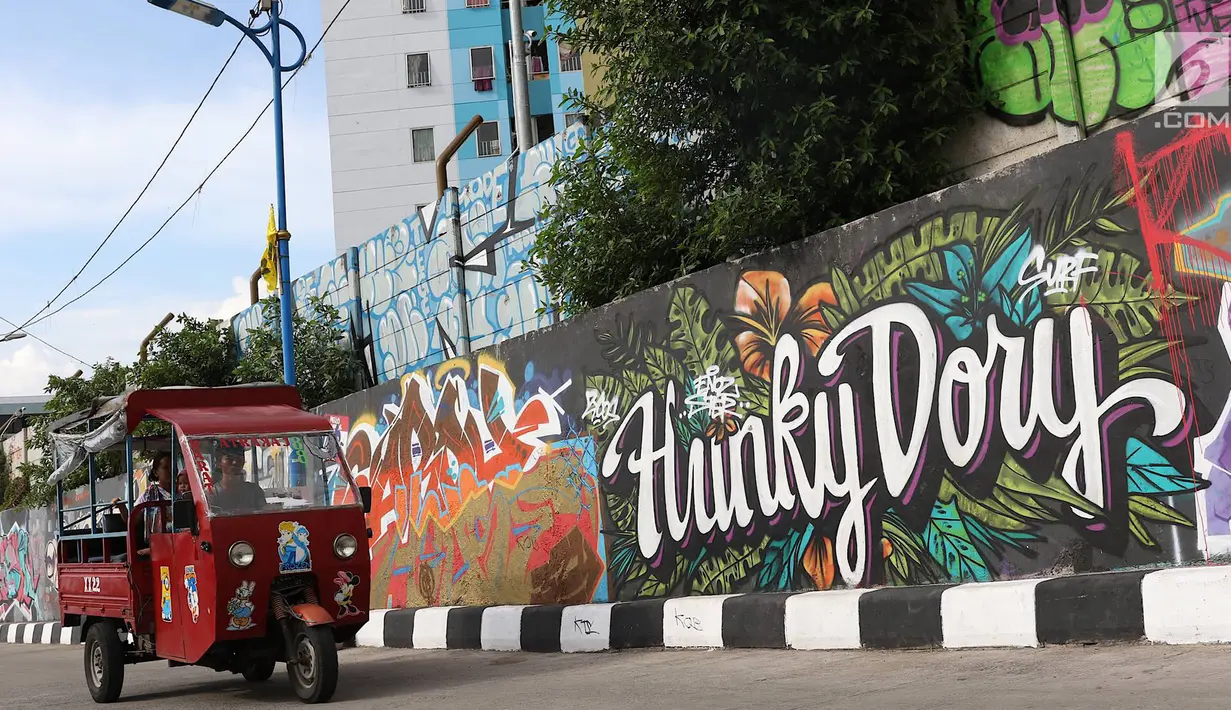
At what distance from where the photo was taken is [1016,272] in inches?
274

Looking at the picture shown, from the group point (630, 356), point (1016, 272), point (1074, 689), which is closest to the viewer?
point (1074, 689)

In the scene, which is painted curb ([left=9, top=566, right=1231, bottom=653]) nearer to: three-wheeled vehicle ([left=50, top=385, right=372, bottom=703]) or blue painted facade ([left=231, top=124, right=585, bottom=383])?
three-wheeled vehicle ([left=50, top=385, right=372, bottom=703])

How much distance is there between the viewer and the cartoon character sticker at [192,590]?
26.2 ft

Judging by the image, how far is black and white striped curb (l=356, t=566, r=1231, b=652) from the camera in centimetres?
581

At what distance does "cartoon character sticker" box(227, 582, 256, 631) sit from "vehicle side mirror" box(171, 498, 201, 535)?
520 millimetres

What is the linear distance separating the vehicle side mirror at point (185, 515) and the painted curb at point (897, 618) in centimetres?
326

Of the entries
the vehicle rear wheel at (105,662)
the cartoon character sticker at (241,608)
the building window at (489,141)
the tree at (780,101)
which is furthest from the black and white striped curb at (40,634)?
the building window at (489,141)

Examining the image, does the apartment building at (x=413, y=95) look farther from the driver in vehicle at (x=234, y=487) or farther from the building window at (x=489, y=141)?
the driver in vehicle at (x=234, y=487)

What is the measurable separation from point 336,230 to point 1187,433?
3360cm

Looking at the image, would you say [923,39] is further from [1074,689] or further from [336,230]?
[336,230]

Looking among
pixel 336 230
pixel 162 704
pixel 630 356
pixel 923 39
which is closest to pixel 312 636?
pixel 162 704

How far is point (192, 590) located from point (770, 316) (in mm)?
4417

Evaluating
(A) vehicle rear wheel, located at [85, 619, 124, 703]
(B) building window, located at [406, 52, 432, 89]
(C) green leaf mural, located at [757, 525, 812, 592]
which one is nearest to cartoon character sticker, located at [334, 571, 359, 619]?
(A) vehicle rear wheel, located at [85, 619, 124, 703]

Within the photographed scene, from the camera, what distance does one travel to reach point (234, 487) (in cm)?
812
